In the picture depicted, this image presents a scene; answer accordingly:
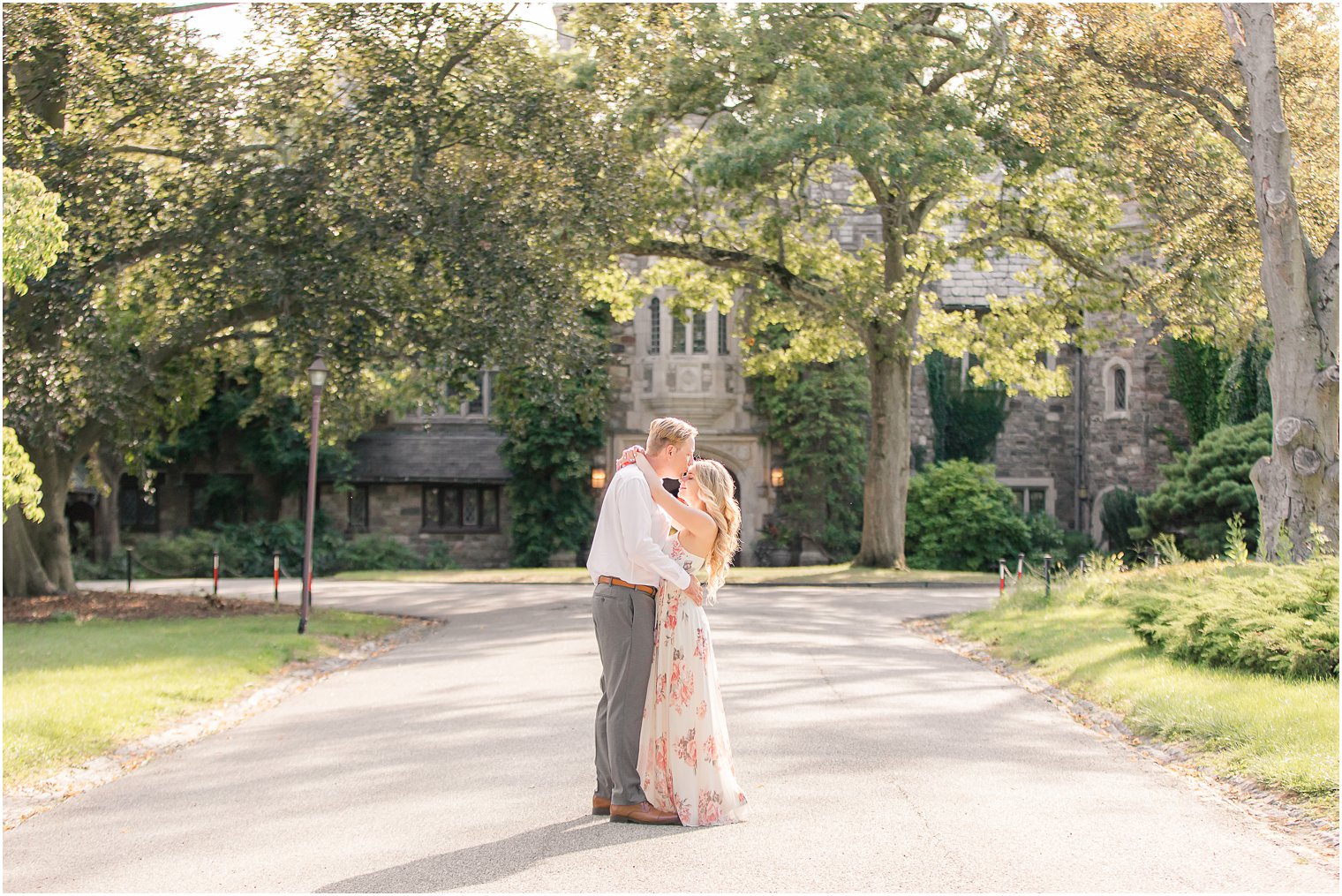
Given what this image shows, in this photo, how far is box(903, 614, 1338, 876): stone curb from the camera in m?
6.13

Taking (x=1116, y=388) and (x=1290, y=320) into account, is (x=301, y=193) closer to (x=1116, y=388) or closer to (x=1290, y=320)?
(x=1290, y=320)

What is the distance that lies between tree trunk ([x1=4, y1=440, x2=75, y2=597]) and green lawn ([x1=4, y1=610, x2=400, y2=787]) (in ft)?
9.84

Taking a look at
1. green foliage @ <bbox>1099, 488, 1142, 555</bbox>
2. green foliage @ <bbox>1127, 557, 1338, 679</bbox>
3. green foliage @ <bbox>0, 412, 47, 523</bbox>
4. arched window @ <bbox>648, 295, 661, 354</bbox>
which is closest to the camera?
green foliage @ <bbox>0, 412, 47, 523</bbox>

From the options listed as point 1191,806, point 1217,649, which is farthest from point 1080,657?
point 1191,806

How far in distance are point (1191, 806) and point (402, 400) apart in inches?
983

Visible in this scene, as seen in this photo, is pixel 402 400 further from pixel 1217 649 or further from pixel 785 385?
pixel 1217 649

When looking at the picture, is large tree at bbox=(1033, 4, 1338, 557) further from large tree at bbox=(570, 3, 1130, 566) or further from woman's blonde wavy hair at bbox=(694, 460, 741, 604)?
woman's blonde wavy hair at bbox=(694, 460, 741, 604)

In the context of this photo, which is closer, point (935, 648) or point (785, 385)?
point (935, 648)

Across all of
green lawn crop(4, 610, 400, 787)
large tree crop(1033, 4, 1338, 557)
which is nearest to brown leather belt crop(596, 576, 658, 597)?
green lawn crop(4, 610, 400, 787)

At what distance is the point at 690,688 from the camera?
21.3 ft

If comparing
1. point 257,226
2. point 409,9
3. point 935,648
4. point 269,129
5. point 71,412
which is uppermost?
point 409,9

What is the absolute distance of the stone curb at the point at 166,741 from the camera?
7.45 metres

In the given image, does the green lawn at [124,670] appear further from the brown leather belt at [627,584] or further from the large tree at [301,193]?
the brown leather belt at [627,584]

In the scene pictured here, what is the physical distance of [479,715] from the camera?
9.98 m
